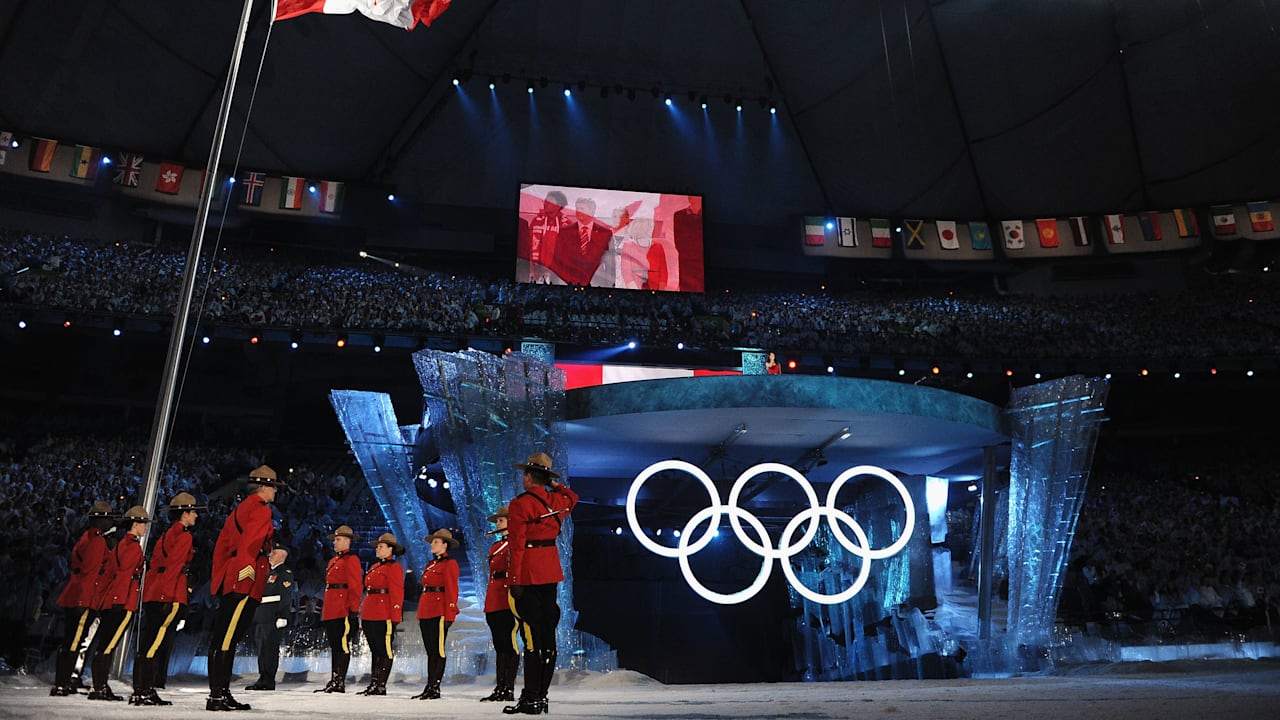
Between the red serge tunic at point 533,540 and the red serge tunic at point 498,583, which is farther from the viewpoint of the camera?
the red serge tunic at point 498,583

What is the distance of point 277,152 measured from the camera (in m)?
33.9

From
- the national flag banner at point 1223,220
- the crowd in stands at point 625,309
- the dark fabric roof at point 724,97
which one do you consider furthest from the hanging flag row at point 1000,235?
the crowd in stands at point 625,309

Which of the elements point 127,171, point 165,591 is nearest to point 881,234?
point 127,171

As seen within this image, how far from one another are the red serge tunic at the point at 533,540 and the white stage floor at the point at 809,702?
1.10 m

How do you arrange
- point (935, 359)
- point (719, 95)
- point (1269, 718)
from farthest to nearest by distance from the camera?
point (719, 95) → point (935, 359) → point (1269, 718)

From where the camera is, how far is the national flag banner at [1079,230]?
3741 centimetres

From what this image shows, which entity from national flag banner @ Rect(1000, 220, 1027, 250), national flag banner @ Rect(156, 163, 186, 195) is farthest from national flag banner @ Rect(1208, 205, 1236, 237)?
national flag banner @ Rect(156, 163, 186, 195)

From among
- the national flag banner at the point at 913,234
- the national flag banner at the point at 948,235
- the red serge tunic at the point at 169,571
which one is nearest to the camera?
the red serge tunic at the point at 169,571

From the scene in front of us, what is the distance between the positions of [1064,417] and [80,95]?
31147 mm

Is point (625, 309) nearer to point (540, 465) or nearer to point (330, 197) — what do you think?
point (330, 197)

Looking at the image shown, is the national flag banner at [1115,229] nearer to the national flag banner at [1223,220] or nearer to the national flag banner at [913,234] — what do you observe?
the national flag banner at [1223,220]

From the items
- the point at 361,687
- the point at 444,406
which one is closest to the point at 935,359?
the point at 444,406

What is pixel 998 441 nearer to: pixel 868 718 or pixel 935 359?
pixel 868 718

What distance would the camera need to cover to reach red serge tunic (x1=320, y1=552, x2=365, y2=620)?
1141 cm
